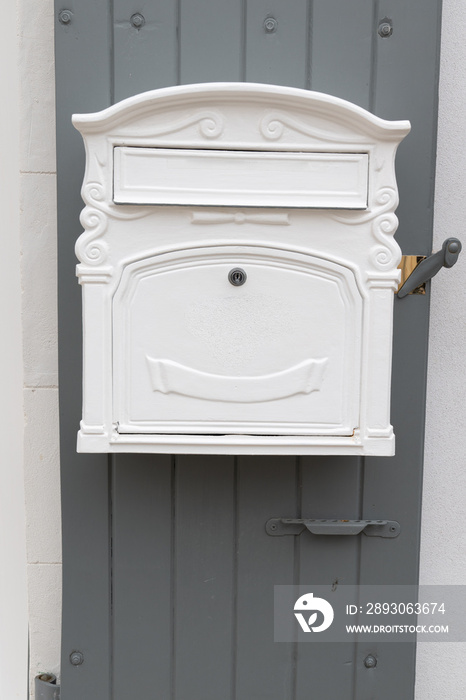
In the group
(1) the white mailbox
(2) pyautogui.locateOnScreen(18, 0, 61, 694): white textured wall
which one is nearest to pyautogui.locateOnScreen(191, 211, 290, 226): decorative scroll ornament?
(1) the white mailbox

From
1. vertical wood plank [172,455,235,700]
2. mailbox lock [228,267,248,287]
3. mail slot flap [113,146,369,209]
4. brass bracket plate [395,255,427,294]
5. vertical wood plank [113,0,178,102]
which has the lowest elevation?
vertical wood plank [172,455,235,700]

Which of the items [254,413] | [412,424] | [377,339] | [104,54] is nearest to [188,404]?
[254,413]

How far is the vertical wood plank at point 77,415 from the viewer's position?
56.7 inches

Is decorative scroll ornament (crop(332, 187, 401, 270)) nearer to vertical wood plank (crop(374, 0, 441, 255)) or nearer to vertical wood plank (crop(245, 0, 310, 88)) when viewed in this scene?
vertical wood plank (crop(374, 0, 441, 255))

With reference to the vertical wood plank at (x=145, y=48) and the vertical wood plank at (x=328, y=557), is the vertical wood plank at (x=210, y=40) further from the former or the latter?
the vertical wood plank at (x=328, y=557)

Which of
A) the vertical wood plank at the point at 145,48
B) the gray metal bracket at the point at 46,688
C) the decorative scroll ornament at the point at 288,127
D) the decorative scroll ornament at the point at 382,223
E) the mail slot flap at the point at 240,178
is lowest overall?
the gray metal bracket at the point at 46,688

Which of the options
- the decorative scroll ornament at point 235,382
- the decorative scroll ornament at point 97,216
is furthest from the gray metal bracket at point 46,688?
the decorative scroll ornament at point 97,216

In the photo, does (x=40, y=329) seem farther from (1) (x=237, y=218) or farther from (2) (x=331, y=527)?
(2) (x=331, y=527)

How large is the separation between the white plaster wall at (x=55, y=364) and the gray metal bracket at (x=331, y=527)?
177 mm

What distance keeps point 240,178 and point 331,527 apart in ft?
2.78

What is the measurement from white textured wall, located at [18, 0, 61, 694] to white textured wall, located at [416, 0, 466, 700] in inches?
38.5

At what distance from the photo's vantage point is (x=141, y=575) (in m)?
1.55

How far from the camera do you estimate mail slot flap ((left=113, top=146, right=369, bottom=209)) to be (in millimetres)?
1299

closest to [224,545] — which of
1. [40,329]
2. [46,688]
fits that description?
[46,688]
